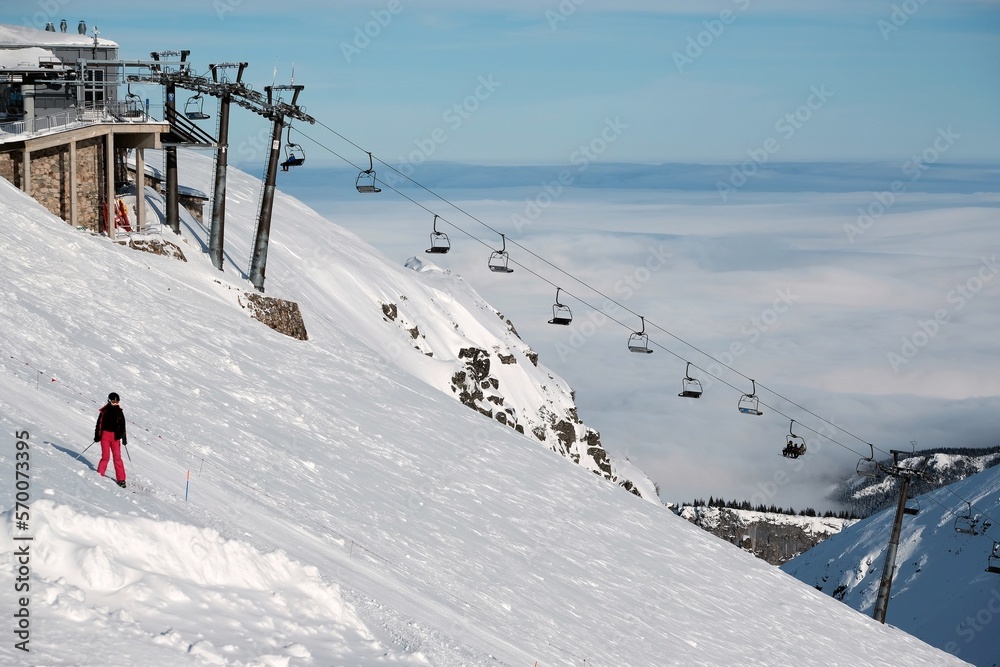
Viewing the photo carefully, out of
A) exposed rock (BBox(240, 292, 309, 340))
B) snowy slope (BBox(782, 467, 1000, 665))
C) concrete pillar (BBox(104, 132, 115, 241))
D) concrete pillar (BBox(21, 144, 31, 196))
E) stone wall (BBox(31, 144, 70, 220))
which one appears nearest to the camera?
concrete pillar (BBox(21, 144, 31, 196))

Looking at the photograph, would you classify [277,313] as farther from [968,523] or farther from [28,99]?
[968,523]

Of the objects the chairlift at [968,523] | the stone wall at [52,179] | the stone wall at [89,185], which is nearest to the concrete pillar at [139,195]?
the stone wall at [89,185]

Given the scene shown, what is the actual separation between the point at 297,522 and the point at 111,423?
530 centimetres

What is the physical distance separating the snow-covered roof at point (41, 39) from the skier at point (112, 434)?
30708mm

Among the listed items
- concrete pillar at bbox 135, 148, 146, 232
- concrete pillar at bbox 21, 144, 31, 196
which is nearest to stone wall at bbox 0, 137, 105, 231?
concrete pillar at bbox 21, 144, 31, 196

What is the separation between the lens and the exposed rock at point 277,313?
3991 cm

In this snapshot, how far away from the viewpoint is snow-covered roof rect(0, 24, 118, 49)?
4288cm

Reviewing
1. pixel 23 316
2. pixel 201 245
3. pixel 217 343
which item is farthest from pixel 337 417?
pixel 201 245

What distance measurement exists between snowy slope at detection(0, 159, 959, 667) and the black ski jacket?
0.76m

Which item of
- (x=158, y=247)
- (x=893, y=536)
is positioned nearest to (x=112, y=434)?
(x=158, y=247)

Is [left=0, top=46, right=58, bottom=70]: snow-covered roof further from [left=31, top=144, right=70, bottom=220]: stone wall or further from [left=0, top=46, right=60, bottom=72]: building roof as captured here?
[left=31, top=144, right=70, bottom=220]: stone wall

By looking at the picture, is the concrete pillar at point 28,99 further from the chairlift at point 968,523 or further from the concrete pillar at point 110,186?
the chairlift at point 968,523

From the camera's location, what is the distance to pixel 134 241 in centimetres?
3897

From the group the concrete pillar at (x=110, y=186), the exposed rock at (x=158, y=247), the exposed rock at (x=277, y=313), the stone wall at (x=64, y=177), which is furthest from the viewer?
the exposed rock at (x=277, y=313)
